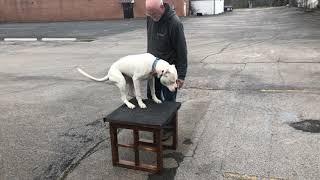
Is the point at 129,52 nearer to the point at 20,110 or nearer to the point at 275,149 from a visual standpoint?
the point at 20,110

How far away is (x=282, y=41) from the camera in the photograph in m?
16.7

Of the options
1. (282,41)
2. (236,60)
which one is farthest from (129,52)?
(282,41)

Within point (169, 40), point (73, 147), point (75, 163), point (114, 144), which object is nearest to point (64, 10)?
point (73, 147)

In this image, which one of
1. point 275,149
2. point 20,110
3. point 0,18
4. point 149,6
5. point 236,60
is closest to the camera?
point 149,6

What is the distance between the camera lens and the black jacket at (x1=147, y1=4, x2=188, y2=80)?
5.20 metres

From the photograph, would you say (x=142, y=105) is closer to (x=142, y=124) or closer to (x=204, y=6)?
(x=142, y=124)

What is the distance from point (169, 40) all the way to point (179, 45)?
16cm

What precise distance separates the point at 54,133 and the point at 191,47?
1044cm

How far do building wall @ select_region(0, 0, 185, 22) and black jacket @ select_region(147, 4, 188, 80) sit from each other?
34.5 meters

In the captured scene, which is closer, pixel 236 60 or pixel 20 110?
pixel 20 110

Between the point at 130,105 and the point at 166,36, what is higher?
the point at 166,36

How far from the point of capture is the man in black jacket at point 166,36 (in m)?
5.04

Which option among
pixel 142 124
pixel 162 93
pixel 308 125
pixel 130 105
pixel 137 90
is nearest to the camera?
pixel 142 124

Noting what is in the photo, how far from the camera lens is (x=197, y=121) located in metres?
6.61
